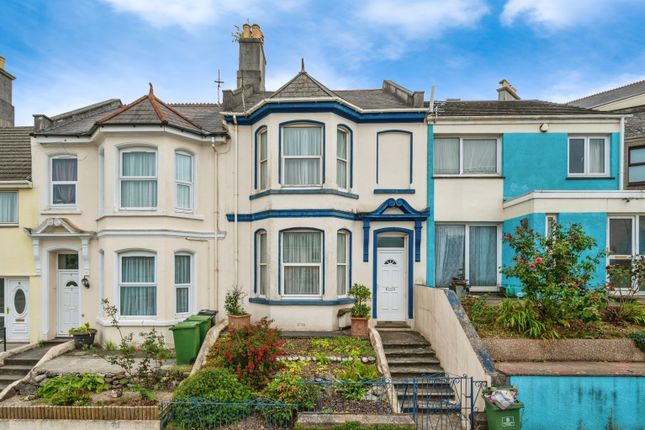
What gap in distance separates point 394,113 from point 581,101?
31.1 metres

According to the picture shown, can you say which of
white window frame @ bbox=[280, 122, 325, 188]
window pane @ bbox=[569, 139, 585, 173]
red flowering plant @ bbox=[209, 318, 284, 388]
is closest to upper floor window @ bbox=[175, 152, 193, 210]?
white window frame @ bbox=[280, 122, 325, 188]

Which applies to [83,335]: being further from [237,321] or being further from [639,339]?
[639,339]

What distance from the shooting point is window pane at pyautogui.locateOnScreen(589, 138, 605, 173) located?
12.6 m

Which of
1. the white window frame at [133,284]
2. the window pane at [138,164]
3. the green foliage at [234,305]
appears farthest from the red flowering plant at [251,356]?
the window pane at [138,164]

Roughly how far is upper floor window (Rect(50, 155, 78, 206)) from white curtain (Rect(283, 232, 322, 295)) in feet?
23.6

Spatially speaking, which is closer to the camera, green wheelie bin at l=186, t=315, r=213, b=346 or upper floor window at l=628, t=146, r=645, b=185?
green wheelie bin at l=186, t=315, r=213, b=346

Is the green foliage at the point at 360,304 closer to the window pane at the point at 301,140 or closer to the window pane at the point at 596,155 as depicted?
the window pane at the point at 301,140

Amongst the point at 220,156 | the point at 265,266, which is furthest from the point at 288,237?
the point at 220,156

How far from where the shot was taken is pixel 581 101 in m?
34.1

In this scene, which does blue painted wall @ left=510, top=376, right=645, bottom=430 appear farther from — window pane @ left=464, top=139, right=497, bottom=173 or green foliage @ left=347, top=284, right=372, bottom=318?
window pane @ left=464, top=139, right=497, bottom=173

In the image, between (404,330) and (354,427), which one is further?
(404,330)

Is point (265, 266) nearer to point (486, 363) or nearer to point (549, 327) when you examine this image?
point (486, 363)

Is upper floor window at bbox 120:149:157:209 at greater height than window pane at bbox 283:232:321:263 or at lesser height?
greater

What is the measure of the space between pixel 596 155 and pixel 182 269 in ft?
45.9
